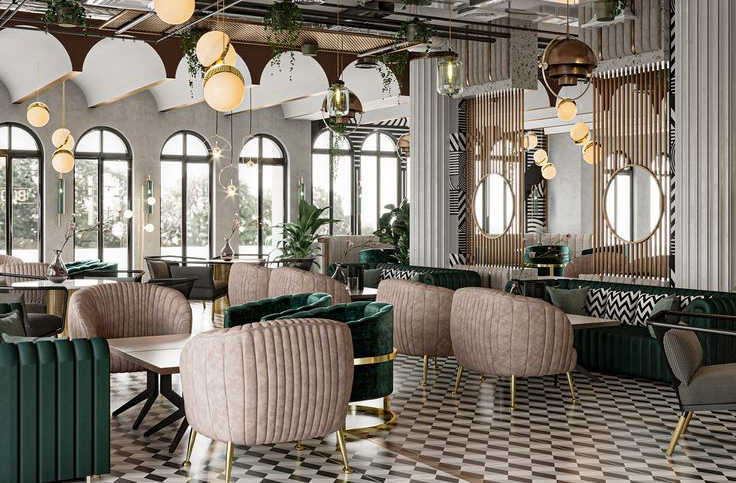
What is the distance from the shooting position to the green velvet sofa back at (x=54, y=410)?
4.16 m

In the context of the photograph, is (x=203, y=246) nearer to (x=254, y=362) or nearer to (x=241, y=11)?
(x=241, y=11)

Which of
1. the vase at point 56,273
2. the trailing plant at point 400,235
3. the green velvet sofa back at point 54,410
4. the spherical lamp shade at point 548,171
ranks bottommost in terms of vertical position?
the green velvet sofa back at point 54,410

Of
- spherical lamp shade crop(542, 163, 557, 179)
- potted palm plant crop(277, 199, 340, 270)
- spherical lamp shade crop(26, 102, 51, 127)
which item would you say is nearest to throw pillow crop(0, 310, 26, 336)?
spherical lamp shade crop(26, 102, 51, 127)

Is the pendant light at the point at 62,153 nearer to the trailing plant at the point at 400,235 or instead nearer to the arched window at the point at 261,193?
the trailing plant at the point at 400,235

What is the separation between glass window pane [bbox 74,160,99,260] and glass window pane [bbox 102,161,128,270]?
0.18m

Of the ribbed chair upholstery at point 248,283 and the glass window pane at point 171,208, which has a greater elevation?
the glass window pane at point 171,208

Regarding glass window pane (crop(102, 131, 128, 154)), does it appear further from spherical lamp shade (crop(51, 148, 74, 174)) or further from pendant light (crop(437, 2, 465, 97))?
pendant light (crop(437, 2, 465, 97))

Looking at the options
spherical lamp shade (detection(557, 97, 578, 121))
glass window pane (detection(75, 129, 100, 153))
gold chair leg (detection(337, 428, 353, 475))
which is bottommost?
gold chair leg (detection(337, 428, 353, 475))

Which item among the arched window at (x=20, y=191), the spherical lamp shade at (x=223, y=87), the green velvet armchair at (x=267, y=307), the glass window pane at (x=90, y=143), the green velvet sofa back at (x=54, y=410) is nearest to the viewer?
the green velvet sofa back at (x=54, y=410)

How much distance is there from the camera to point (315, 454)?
16.9 feet

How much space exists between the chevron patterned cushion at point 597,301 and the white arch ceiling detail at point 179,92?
25.7 ft

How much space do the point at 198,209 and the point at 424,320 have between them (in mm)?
10536

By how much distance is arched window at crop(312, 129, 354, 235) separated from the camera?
18.3 meters

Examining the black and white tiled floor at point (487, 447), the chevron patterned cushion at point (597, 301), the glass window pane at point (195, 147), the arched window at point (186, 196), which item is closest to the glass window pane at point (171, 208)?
the arched window at point (186, 196)
